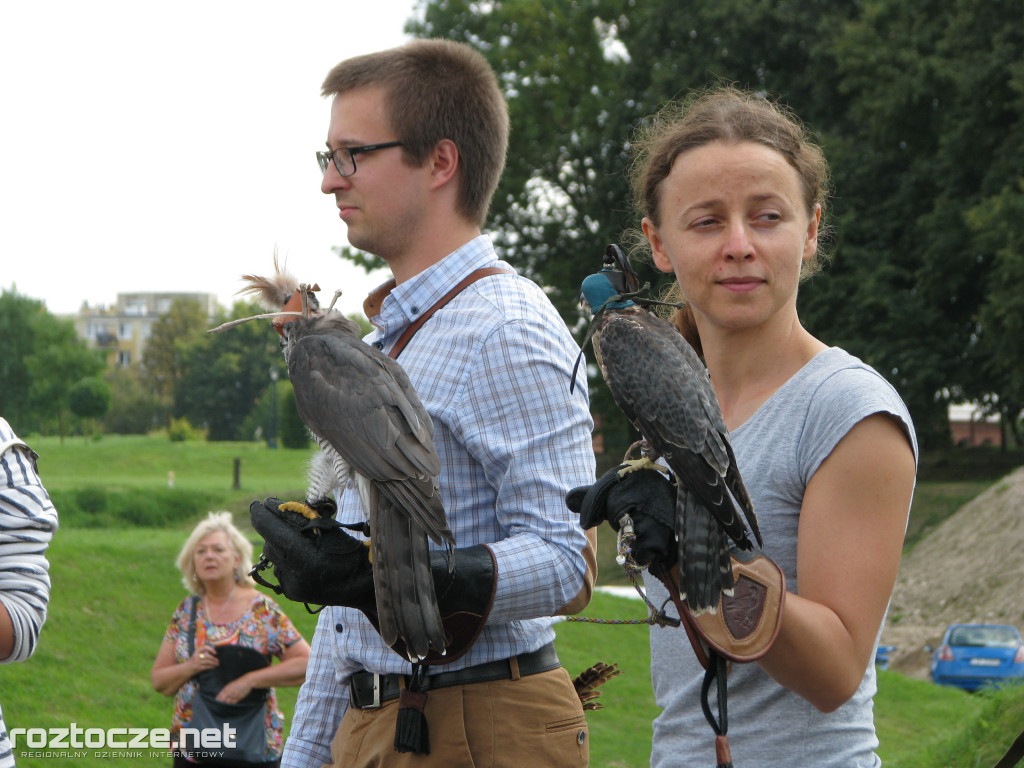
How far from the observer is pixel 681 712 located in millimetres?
2164

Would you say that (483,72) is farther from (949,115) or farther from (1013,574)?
(949,115)

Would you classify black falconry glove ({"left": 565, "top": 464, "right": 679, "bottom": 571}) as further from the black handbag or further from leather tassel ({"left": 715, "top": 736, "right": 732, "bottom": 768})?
the black handbag

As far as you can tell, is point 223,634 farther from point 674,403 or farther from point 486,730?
point 674,403

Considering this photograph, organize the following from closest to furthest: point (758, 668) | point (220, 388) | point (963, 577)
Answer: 1. point (758, 668)
2. point (963, 577)
3. point (220, 388)

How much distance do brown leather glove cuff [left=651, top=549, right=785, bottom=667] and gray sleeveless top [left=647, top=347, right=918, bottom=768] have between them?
19cm

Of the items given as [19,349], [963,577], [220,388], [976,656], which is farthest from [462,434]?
[220,388]

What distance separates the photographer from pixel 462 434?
2.47m

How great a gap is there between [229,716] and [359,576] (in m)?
4.58

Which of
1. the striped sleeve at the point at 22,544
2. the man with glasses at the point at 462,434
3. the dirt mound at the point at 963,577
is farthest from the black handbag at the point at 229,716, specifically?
the dirt mound at the point at 963,577

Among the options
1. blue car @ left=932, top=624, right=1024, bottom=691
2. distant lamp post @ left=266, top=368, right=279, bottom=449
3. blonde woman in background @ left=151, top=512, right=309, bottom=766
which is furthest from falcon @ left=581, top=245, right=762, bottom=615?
distant lamp post @ left=266, top=368, right=279, bottom=449

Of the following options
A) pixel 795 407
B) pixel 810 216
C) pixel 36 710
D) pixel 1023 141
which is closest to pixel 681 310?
pixel 810 216

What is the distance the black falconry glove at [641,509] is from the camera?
194 centimetres

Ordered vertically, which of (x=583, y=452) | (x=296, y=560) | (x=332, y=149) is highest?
(x=332, y=149)

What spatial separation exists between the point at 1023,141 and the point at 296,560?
87.6 feet
